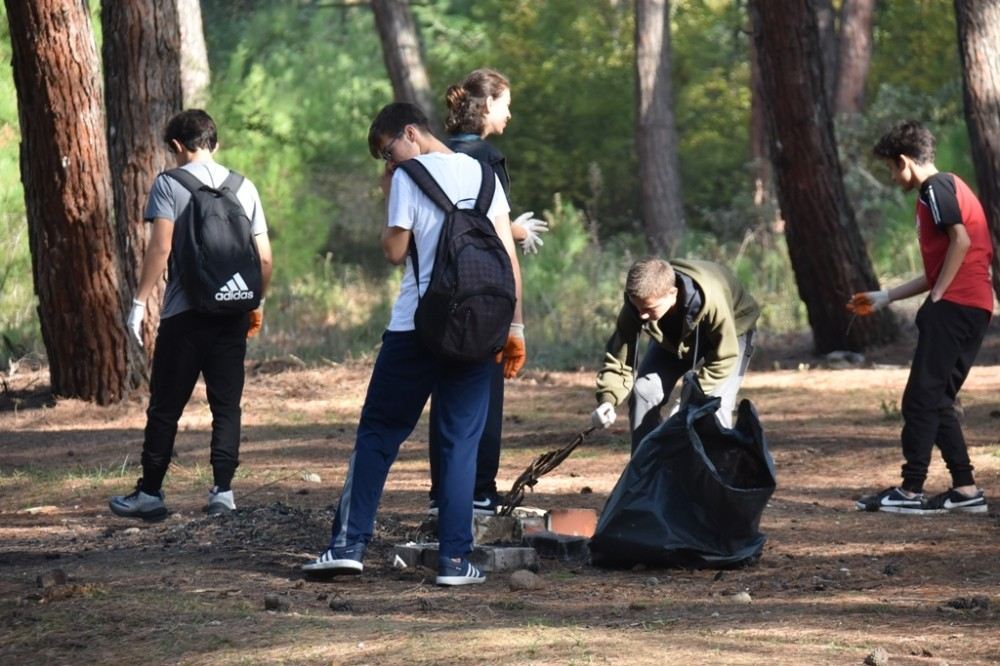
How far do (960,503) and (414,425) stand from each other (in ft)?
10.4

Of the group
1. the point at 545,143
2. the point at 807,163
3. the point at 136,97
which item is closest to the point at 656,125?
the point at 545,143

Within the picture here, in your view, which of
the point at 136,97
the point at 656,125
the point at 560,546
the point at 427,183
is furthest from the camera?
the point at 656,125

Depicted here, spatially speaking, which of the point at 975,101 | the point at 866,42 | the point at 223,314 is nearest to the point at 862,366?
the point at 975,101

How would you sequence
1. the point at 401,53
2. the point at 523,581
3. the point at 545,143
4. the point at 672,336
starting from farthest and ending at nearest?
the point at 545,143, the point at 401,53, the point at 672,336, the point at 523,581

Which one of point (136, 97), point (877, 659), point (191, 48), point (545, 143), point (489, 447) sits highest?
point (191, 48)

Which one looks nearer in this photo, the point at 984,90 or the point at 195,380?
the point at 195,380

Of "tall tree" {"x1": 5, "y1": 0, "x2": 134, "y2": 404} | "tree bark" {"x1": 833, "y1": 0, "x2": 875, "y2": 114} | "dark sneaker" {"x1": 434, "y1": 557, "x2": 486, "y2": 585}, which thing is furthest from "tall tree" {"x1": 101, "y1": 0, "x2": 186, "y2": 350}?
"tree bark" {"x1": 833, "y1": 0, "x2": 875, "y2": 114}

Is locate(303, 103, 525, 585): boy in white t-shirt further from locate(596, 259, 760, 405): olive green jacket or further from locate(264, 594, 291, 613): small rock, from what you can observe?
locate(596, 259, 760, 405): olive green jacket

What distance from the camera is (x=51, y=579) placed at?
6.18m

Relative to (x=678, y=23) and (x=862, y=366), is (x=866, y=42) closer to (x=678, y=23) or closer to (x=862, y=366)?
(x=678, y=23)

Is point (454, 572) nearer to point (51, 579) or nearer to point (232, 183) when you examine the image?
point (51, 579)

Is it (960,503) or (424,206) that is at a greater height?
(424,206)

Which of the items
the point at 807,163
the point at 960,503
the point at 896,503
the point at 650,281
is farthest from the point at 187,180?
the point at 807,163

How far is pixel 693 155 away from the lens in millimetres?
34406
